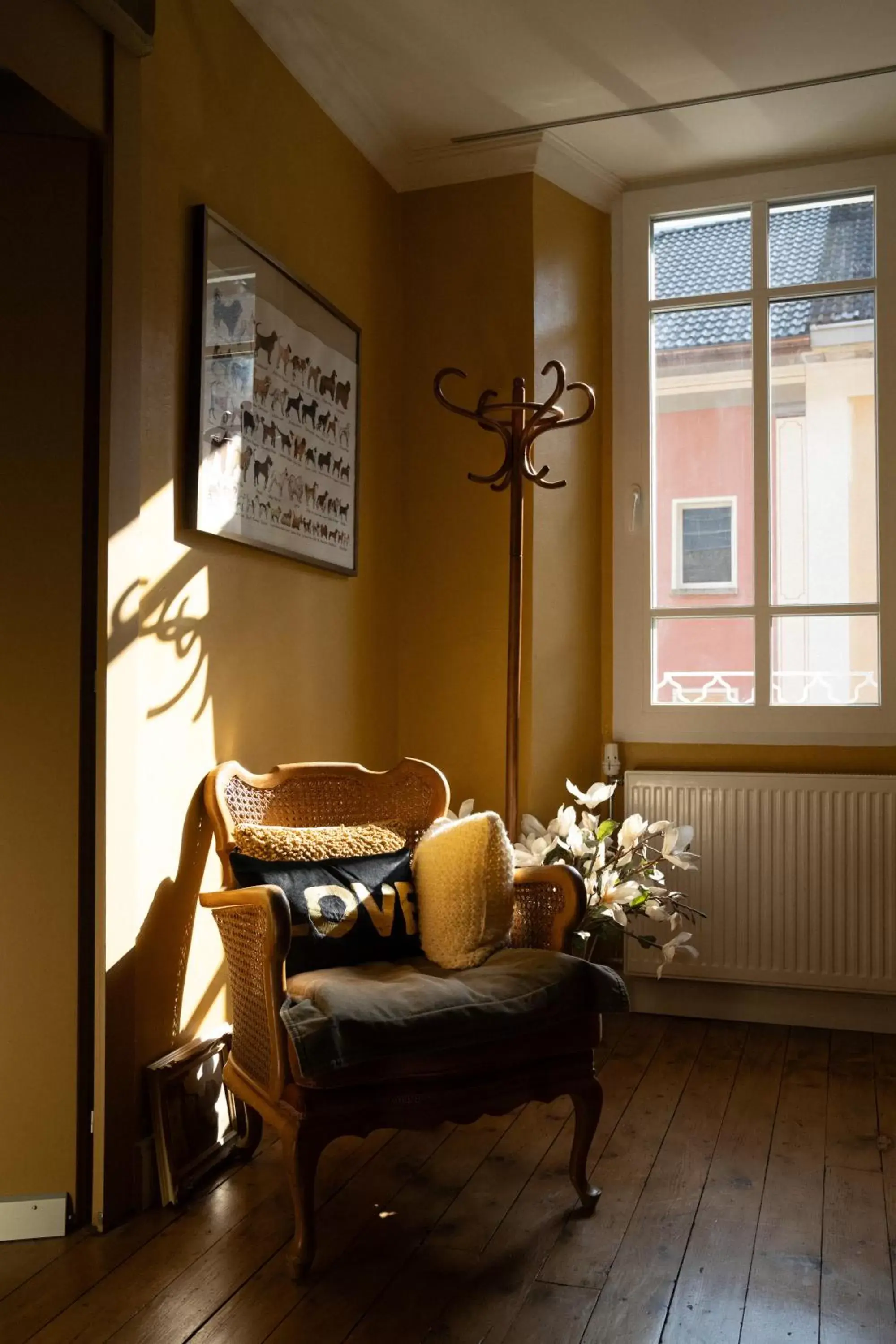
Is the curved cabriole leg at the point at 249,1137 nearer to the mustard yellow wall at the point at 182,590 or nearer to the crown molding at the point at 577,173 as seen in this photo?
the mustard yellow wall at the point at 182,590

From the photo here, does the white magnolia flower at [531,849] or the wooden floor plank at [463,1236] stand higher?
the white magnolia flower at [531,849]

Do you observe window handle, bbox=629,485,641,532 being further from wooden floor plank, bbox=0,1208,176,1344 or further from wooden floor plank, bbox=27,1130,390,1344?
wooden floor plank, bbox=0,1208,176,1344

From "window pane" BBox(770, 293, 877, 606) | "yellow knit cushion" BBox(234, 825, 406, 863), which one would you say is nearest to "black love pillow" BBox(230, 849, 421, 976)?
"yellow knit cushion" BBox(234, 825, 406, 863)

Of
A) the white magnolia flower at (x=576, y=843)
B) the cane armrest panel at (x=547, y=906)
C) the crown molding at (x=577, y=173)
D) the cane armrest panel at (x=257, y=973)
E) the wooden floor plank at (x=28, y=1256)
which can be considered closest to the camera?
the wooden floor plank at (x=28, y=1256)

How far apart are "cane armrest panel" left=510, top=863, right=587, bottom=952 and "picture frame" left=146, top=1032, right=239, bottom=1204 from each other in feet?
2.28

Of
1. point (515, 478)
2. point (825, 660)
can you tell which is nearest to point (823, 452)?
point (825, 660)

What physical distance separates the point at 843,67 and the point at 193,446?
2.08m

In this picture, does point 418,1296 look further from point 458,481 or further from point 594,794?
point 458,481

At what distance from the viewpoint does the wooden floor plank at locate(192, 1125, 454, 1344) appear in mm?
1757

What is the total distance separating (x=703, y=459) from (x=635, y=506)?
A: 0.87 feet

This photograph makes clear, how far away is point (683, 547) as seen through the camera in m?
3.63

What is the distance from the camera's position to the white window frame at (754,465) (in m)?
3.43

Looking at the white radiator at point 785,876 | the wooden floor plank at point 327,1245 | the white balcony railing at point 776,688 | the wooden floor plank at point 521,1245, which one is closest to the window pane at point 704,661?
the white balcony railing at point 776,688

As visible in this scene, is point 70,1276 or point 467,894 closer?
point 70,1276
